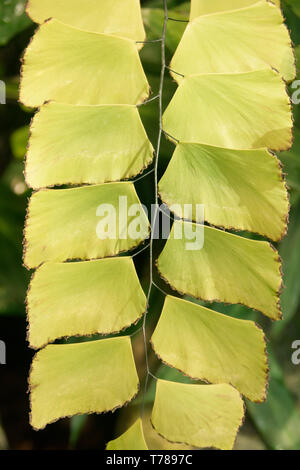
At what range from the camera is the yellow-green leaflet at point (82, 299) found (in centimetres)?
26

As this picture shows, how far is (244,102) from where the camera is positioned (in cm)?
25

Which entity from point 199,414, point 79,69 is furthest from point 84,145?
point 199,414

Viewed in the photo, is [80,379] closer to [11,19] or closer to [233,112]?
[233,112]

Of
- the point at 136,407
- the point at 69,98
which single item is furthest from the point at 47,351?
the point at 136,407

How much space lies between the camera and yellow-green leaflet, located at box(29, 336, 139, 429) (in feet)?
0.87

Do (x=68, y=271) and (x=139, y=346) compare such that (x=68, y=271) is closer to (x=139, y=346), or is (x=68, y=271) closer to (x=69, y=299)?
(x=69, y=299)

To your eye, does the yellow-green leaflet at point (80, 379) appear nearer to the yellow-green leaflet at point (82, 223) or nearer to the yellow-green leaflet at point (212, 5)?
the yellow-green leaflet at point (82, 223)

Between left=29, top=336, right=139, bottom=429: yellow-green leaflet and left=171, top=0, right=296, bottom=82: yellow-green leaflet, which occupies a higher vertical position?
left=171, top=0, right=296, bottom=82: yellow-green leaflet

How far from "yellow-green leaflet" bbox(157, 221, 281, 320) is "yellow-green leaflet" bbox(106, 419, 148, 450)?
93 mm

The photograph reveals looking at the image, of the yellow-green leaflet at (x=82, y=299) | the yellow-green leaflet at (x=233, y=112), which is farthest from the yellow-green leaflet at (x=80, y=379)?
the yellow-green leaflet at (x=233, y=112)

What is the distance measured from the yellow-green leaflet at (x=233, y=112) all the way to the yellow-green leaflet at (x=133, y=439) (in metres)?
0.18

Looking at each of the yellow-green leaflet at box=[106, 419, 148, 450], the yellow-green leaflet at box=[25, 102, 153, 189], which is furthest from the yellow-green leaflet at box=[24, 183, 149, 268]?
the yellow-green leaflet at box=[106, 419, 148, 450]

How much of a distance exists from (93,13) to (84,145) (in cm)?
7

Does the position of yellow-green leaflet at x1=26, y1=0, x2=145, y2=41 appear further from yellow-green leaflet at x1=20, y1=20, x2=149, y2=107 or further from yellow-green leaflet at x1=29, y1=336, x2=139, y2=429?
yellow-green leaflet at x1=29, y1=336, x2=139, y2=429
